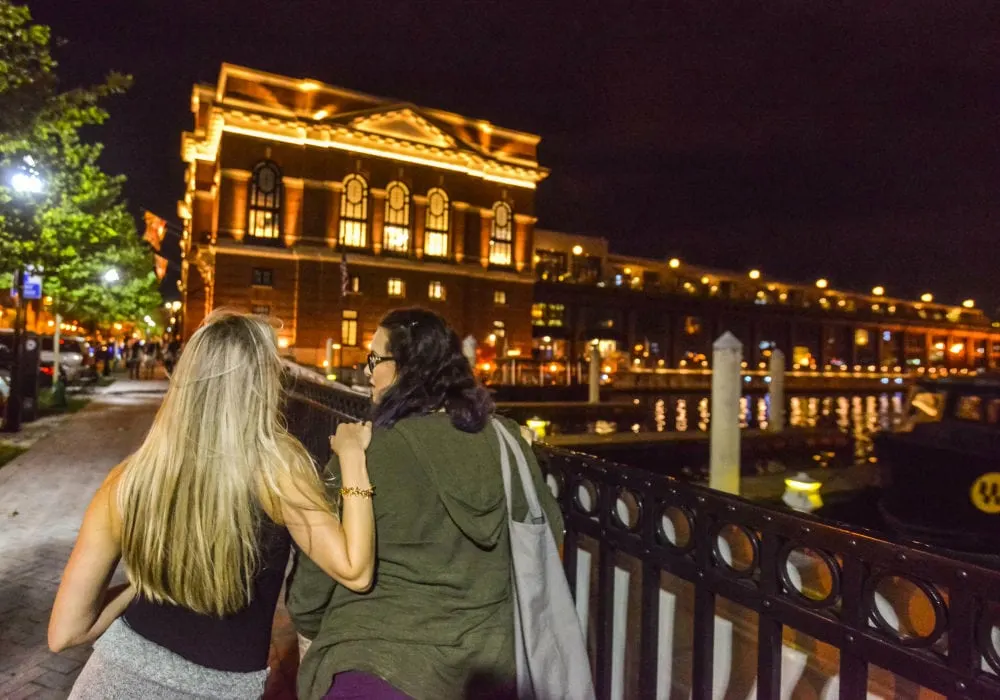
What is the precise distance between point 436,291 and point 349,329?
20.5 ft

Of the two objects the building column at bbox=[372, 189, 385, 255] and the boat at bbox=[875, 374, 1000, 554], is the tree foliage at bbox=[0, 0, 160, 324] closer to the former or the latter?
the boat at bbox=[875, 374, 1000, 554]

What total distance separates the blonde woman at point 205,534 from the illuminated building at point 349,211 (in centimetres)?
3612

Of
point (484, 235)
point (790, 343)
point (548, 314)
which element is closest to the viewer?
point (484, 235)

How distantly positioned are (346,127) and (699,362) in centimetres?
4473

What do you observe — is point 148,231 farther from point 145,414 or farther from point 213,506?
point 213,506

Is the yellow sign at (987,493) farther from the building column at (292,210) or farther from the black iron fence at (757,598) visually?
the building column at (292,210)

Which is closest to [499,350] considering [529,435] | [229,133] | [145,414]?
[229,133]

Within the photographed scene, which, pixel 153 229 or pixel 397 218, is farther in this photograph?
pixel 397 218

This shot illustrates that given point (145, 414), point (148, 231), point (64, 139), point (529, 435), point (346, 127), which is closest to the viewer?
point (529, 435)

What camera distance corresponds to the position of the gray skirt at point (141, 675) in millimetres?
1804

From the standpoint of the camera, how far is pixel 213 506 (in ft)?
5.82

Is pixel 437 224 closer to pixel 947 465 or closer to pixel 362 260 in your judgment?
pixel 362 260

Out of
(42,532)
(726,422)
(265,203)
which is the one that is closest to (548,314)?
(265,203)

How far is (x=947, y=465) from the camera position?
802cm
